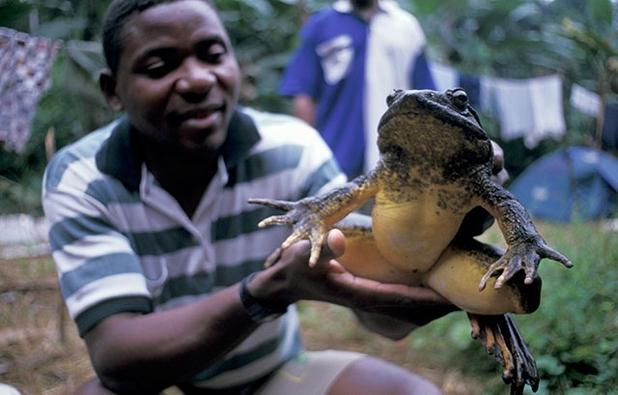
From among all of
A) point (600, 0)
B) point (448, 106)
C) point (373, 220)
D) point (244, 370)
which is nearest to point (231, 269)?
point (244, 370)

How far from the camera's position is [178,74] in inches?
Answer: 69.2

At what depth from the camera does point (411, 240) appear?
144cm

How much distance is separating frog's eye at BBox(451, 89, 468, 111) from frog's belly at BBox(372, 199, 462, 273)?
213 millimetres

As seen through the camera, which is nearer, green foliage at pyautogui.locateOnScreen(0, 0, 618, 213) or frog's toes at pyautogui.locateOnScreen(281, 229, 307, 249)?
frog's toes at pyautogui.locateOnScreen(281, 229, 307, 249)

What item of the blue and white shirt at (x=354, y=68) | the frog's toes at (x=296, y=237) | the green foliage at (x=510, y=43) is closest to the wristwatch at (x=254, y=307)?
the frog's toes at (x=296, y=237)

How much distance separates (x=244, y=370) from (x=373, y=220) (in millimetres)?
693

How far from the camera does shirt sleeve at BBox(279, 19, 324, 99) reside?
3.62m

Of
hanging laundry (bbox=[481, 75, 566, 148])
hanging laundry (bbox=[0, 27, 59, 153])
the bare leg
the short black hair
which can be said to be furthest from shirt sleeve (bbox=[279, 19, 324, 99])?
hanging laundry (bbox=[481, 75, 566, 148])

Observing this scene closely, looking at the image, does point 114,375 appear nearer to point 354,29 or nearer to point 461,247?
point 461,247

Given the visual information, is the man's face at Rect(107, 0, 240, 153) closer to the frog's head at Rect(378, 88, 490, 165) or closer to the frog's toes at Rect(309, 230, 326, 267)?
the frog's toes at Rect(309, 230, 326, 267)

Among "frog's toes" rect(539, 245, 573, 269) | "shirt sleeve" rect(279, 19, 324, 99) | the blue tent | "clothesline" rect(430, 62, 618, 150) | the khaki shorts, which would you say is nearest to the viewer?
"frog's toes" rect(539, 245, 573, 269)

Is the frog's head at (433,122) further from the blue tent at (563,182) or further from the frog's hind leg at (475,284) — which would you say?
the blue tent at (563,182)

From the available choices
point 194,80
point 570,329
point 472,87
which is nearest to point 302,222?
point 194,80

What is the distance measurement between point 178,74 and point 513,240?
947mm
